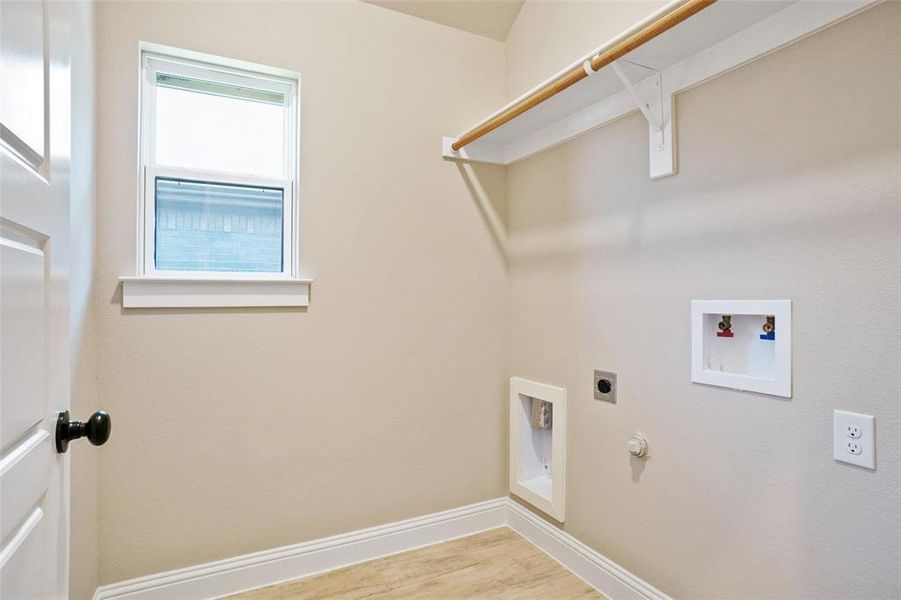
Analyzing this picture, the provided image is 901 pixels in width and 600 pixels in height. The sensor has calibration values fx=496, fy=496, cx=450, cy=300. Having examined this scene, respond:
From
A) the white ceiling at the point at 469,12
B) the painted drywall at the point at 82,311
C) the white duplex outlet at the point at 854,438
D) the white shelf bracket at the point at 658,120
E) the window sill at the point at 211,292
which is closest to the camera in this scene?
the white duplex outlet at the point at 854,438

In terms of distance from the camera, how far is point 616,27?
1.84m

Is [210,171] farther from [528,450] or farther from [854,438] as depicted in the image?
[854,438]

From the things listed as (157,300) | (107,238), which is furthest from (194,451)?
(107,238)

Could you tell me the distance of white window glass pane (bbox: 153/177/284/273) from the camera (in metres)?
1.93

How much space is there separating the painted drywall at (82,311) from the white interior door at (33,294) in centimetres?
61

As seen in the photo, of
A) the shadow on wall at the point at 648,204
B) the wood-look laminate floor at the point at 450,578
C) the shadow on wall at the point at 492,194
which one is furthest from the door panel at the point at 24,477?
the shadow on wall at the point at 492,194

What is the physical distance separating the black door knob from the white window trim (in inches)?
40.6

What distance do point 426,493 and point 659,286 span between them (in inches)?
55.0

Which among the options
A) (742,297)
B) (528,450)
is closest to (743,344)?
(742,297)

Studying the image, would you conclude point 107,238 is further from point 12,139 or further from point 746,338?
point 746,338

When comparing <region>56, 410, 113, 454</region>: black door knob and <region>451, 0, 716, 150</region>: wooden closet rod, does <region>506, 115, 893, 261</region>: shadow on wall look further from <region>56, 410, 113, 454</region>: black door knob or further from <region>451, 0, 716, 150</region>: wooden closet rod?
<region>56, 410, 113, 454</region>: black door knob

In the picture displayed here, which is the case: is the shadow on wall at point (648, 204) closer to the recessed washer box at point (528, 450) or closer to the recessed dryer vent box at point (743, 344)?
the recessed dryer vent box at point (743, 344)

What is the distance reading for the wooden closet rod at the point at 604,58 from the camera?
123cm

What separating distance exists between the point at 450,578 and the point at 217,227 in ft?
5.58
